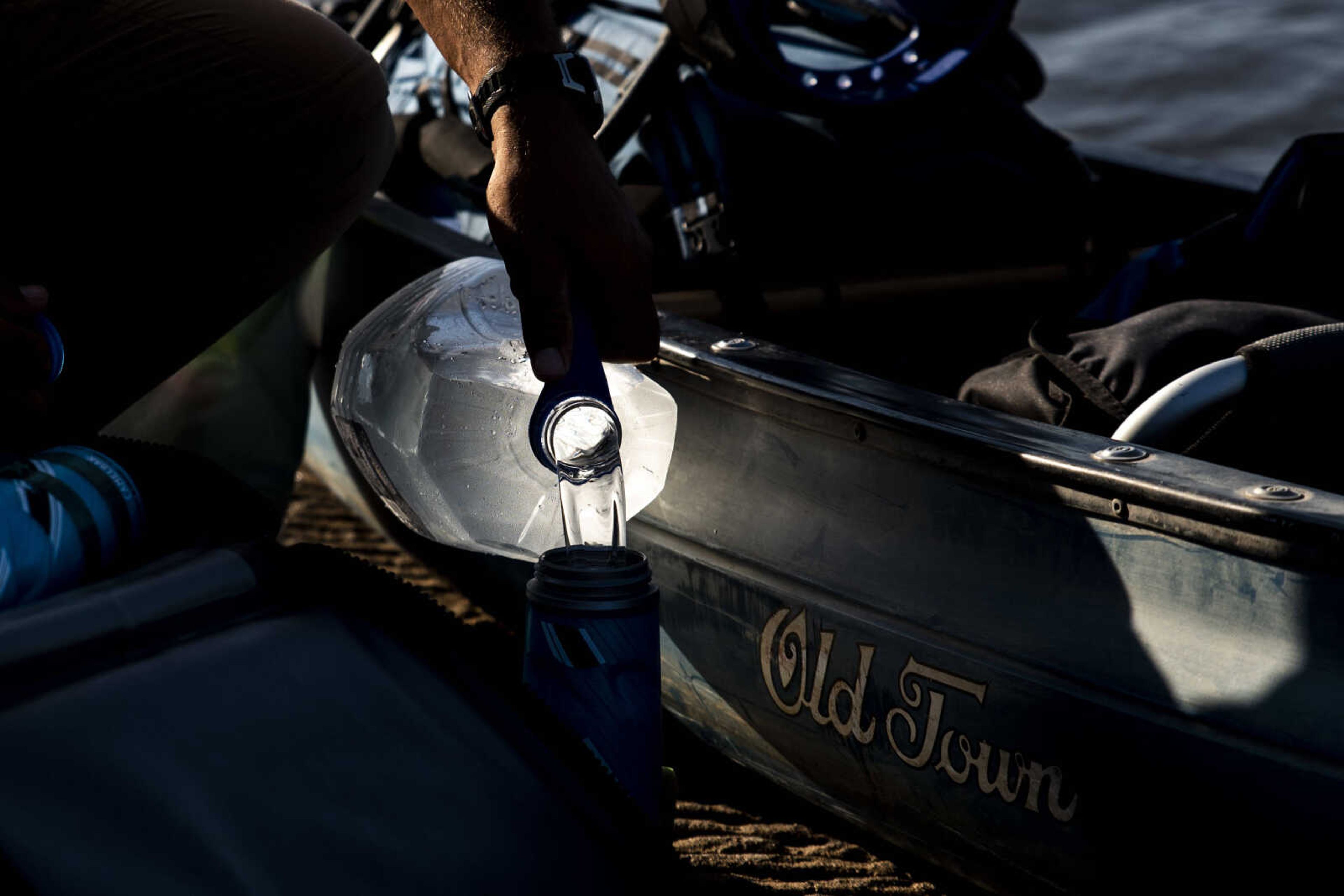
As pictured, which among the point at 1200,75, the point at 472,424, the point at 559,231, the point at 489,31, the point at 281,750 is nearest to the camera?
the point at 281,750

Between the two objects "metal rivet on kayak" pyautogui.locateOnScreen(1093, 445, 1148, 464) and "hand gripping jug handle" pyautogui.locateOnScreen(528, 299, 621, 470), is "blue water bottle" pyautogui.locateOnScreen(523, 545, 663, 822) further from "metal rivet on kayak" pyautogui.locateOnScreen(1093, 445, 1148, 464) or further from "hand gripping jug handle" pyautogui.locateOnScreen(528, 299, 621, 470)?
"metal rivet on kayak" pyautogui.locateOnScreen(1093, 445, 1148, 464)

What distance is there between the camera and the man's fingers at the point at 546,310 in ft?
3.86

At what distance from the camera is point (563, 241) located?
3.92 feet

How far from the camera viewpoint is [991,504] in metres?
1.29

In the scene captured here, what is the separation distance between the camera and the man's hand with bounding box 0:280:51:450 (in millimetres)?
1168

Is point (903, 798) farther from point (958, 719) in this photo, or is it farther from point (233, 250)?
point (233, 250)

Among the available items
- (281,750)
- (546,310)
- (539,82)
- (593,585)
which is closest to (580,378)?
(546,310)

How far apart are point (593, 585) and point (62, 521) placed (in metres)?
0.42

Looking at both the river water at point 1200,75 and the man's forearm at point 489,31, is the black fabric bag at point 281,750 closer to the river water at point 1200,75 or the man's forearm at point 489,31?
the man's forearm at point 489,31

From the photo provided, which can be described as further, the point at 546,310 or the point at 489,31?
the point at 489,31

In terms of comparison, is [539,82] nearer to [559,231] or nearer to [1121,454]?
[559,231]

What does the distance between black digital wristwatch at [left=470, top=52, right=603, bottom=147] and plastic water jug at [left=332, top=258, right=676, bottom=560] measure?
0.40 m

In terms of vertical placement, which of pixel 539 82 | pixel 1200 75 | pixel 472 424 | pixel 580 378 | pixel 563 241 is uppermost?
pixel 539 82

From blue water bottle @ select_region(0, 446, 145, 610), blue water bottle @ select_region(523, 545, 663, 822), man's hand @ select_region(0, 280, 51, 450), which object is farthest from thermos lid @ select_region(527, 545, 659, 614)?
man's hand @ select_region(0, 280, 51, 450)
